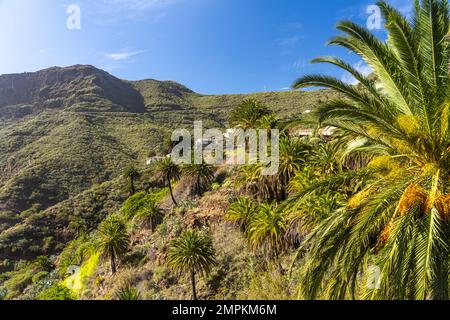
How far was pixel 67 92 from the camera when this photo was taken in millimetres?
151625

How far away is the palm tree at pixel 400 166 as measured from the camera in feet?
23.6

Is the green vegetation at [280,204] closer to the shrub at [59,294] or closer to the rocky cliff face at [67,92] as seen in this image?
the shrub at [59,294]

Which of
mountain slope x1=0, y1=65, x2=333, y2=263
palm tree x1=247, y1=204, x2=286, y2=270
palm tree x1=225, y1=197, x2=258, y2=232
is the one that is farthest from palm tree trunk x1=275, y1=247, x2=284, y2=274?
mountain slope x1=0, y1=65, x2=333, y2=263

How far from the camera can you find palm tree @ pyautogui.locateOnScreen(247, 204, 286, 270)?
2581 centimetres

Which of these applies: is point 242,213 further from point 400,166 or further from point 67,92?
point 67,92

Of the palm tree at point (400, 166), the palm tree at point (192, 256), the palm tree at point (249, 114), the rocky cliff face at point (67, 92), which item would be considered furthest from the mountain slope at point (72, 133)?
the palm tree at point (249, 114)

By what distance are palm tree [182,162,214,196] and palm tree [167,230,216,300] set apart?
49.3 ft

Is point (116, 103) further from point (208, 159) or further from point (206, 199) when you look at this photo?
point (206, 199)

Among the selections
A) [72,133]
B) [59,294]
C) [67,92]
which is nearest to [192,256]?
[59,294]

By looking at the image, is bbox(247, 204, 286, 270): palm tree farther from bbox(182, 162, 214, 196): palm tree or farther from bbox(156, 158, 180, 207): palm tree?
bbox(156, 158, 180, 207): palm tree

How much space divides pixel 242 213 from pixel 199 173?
1526 cm

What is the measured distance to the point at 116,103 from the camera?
470 ft
